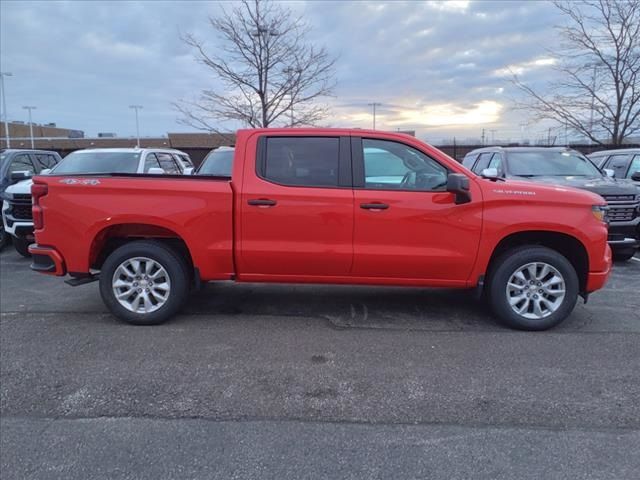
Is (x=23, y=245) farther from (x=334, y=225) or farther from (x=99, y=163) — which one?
(x=334, y=225)

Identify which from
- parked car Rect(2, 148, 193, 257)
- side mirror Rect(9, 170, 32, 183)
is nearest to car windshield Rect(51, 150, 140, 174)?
parked car Rect(2, 148, 193, 257)

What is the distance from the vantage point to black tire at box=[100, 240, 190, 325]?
5074 millimetres

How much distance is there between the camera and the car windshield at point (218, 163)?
29.9ft

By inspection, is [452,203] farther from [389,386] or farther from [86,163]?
[86,163]

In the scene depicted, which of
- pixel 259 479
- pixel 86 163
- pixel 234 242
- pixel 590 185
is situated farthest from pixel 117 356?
pixel 590 185

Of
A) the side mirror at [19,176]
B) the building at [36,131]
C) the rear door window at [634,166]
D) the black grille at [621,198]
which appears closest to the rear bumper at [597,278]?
the black grille at [621,198]

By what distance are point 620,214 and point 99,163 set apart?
29.2 ft

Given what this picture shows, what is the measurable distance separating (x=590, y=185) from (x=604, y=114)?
1186 centimetres

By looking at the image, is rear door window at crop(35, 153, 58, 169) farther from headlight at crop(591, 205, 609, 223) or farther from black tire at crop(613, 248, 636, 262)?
black tire at crop(613, 248, 636, 262)

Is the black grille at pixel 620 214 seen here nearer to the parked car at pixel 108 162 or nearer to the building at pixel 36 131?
the parked car at pixel 108 162

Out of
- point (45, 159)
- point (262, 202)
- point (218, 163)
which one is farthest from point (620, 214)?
point (45, 159)

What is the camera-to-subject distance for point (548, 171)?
871 centimetres

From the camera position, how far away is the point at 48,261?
515cm

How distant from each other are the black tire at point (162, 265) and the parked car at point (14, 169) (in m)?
4.38
